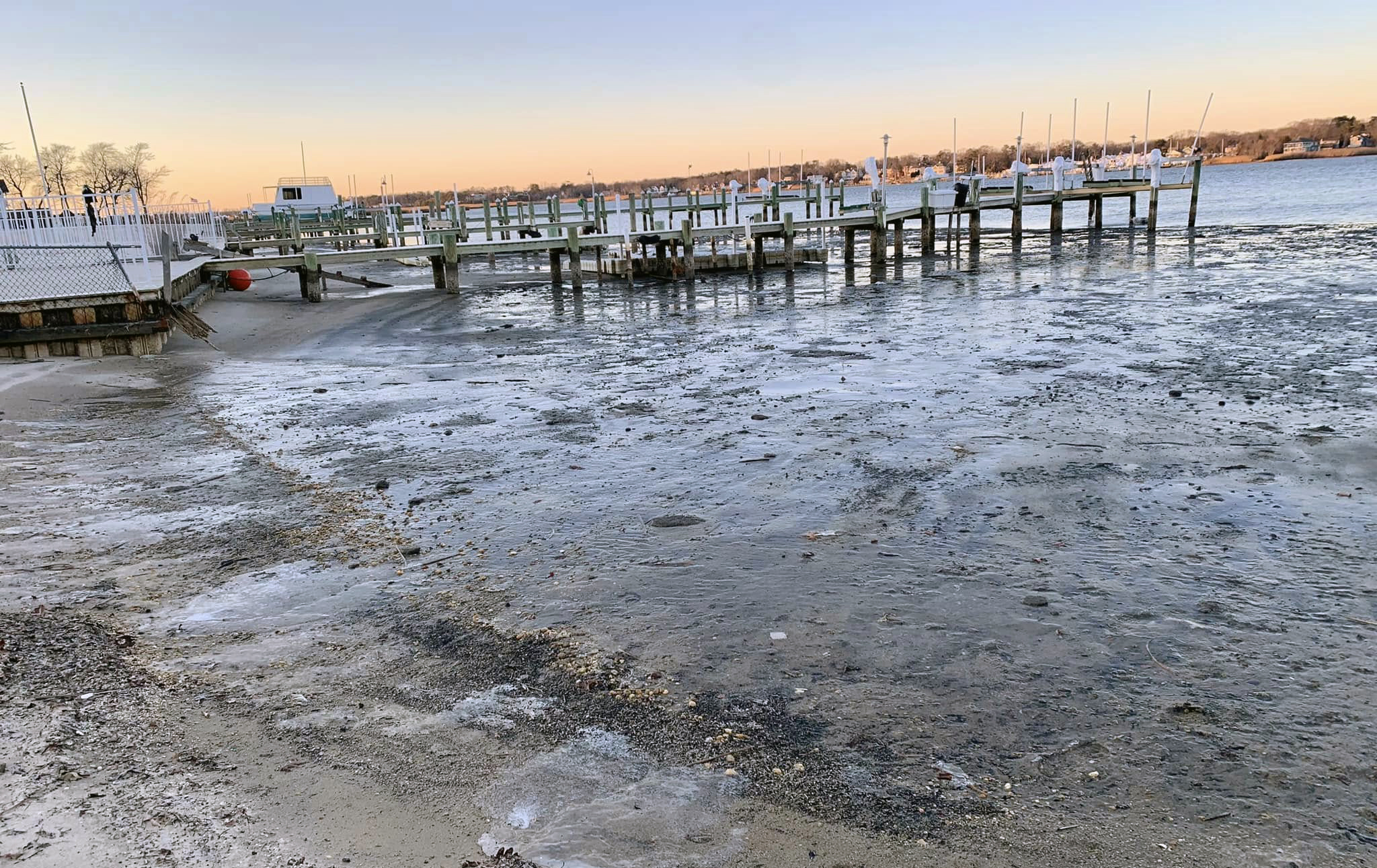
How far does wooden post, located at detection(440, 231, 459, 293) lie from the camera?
27.1 m

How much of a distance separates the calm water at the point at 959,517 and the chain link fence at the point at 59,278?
8.27 feet

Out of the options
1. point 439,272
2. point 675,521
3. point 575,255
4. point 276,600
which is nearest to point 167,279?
point 276,600

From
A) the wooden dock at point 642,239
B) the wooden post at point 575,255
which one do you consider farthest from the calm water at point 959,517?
the wooden post at point 575,255

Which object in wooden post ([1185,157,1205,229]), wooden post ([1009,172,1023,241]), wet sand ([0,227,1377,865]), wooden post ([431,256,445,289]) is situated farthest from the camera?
wooden post ([1185,157,1205,229])

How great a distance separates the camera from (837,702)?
442 cm

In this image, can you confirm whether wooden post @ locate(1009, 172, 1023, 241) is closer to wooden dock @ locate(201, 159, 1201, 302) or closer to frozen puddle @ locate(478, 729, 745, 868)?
wooden dock @ locate(201, 159, 1201, 302)

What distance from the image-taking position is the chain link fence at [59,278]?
14797mm

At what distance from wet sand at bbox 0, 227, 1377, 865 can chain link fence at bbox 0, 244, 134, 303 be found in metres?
3.38

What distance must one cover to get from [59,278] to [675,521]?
13.2 metres

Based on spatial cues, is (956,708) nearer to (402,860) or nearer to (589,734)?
(589,734)

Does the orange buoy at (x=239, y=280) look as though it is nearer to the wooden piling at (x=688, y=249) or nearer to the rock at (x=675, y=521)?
the wooden piling at (x=688, y=249)

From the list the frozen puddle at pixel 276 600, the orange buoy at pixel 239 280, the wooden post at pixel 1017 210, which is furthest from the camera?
the wooden post at pixel 1017 210

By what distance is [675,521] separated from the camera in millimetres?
7121

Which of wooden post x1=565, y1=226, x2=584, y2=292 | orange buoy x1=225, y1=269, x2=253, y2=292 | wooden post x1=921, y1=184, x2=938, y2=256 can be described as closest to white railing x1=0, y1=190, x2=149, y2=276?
orange buoy x1=225, y1=269, x2=253, y2=292
